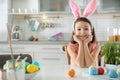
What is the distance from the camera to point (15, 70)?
1.39 m

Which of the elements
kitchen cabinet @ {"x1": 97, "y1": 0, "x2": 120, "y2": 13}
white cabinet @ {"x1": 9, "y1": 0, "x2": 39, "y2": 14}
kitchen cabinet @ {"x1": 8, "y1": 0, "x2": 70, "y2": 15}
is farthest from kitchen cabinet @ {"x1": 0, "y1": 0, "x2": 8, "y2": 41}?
kitchen cabinet @ {"x1": 97, "y1": 0, "x2": 120, "y2": 13}

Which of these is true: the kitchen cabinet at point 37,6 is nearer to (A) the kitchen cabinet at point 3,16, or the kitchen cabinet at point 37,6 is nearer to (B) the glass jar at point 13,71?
(A) the kitchen cabinet at point 3,16

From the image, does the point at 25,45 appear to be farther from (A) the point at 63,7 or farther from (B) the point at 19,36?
(A) the point at 63,7

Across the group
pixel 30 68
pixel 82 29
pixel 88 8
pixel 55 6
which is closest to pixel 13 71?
pixel 30 68

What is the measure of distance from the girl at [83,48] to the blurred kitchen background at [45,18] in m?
2.18

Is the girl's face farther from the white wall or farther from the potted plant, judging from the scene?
the white wall

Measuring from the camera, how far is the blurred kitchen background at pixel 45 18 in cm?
435

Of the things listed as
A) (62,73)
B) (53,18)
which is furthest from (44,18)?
(62,73)

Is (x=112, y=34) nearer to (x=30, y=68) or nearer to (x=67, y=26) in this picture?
(x=67, y=26)

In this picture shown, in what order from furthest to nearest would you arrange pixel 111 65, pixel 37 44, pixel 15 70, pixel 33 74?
1. pixel 37 44
2. pixel 111 65
3. pixel 33 74
4. pixel 15 70

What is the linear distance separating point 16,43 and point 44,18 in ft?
2.58

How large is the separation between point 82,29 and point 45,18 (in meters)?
2.61

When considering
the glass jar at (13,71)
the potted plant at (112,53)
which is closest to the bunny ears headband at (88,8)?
the potted plant at (112,53)

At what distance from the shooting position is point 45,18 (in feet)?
15.2
